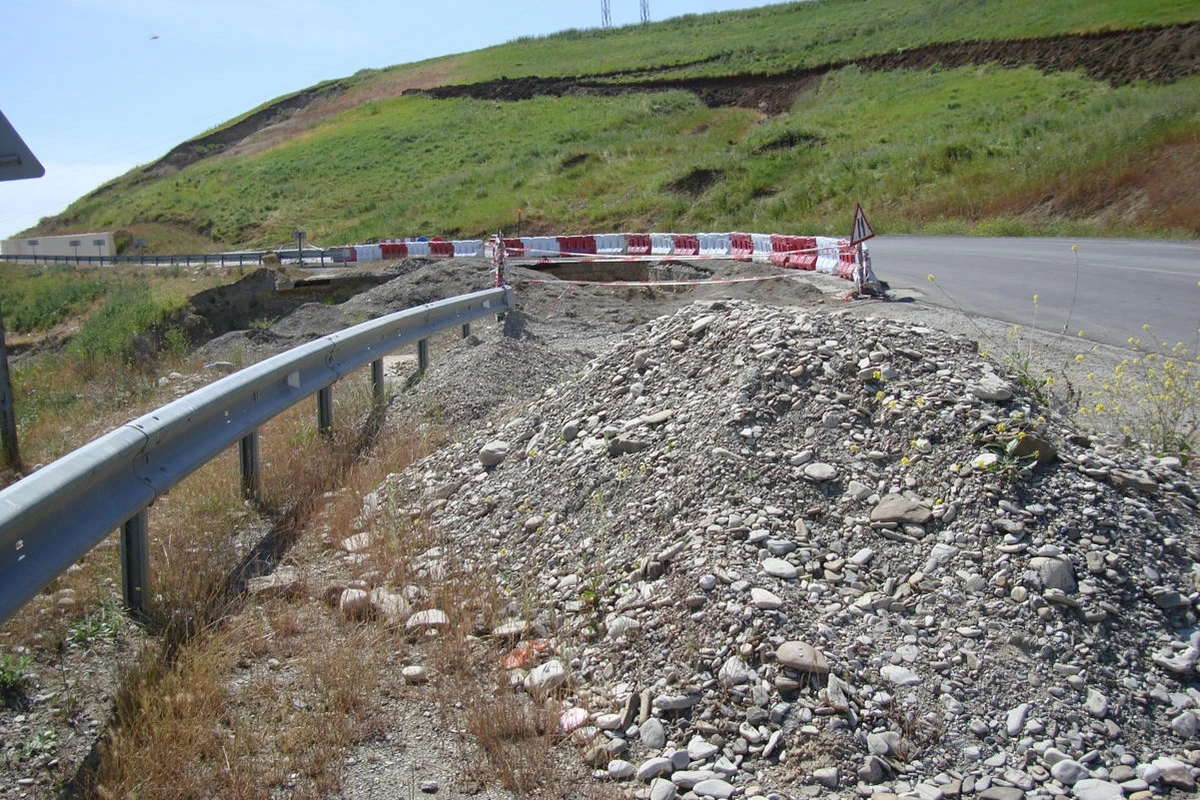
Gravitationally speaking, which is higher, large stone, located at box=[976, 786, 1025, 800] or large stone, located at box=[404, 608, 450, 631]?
large stone, located at box=[404, 608, 450, 631]

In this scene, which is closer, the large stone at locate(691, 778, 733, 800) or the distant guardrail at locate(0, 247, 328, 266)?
the large stone at locate(691, 778, 733, 800)

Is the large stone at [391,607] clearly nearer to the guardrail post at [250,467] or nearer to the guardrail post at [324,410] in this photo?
the guardrail post at [250,467]

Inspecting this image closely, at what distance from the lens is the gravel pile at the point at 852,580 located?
377 centimetres

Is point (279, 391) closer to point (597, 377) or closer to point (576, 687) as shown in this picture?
point (597, 377)

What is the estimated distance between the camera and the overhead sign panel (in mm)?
7516

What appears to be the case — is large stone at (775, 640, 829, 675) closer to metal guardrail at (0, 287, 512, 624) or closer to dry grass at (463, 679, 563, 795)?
dry grass at (463, 679, 563, 795)

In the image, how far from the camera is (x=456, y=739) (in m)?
4.02

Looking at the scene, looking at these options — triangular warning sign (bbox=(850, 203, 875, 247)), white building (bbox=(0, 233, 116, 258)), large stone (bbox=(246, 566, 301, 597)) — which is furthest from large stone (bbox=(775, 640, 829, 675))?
white building (bbox=(0, 233, 116, 258))

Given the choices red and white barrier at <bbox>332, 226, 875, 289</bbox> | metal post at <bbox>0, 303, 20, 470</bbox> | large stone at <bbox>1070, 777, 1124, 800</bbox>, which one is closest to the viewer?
large stone at <bbox>1070, 777, 1124, 800</bbox>

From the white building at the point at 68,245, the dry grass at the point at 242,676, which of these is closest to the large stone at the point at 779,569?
the dry grass at the point at 242,676

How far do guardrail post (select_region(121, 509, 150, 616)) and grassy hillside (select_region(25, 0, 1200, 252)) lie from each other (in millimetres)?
23534

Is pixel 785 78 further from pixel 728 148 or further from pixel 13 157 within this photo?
pixel 13 157

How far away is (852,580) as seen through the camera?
457 centimetres

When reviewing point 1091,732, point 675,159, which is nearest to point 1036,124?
point 675,159
